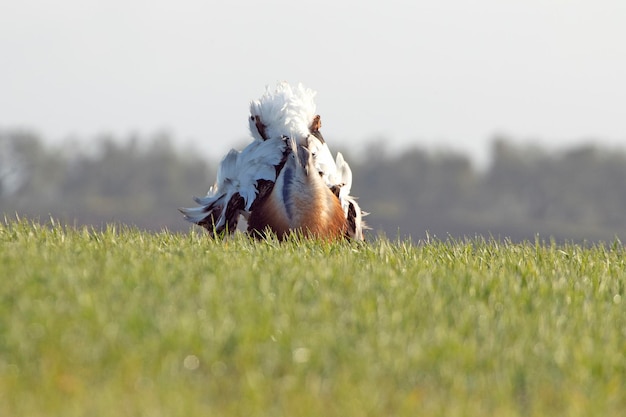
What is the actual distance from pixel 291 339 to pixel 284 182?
428cm

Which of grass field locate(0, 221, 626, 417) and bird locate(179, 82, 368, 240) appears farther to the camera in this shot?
bird locate(179, 82, 368, 240)

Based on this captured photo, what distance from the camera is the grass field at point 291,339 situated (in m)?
4.93

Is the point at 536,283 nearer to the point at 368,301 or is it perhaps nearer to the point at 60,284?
the point at 368,301

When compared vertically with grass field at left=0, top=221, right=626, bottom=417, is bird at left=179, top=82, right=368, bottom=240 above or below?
above

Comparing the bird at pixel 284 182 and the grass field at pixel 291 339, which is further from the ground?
the bird at pixel 284 182

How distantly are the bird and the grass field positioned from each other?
1896 mm

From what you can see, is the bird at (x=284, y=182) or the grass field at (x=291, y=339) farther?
the bird at (x=284, y=182)

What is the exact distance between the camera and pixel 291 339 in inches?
216

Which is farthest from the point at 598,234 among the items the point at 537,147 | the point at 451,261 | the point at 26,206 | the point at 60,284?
the point at 60,284

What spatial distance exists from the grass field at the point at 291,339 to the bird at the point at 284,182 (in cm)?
190

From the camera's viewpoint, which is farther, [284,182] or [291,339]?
[284,182]

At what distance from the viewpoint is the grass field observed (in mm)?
4926

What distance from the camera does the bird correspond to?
377 inches

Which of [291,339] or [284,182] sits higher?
[284,182]
